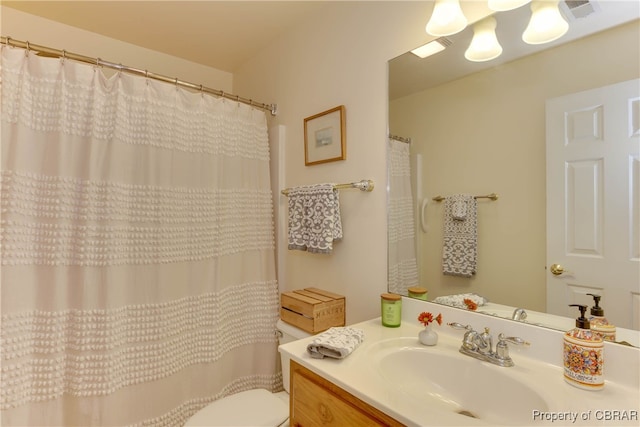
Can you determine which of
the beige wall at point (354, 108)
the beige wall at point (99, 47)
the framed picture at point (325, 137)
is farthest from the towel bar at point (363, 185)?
the beige wall at point (99, 47)

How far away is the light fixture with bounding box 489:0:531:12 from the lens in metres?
0.94

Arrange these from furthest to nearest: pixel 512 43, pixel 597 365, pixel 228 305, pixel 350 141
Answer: pixel 228 305 → pixel 350 141 → pixel 512 43 → pixel 597 365

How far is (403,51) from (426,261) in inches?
33.7

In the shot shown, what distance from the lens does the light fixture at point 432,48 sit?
1.16 metres

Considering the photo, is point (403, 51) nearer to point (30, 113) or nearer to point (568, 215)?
point (568, 215)

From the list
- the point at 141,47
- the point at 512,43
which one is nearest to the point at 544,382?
the point at 512,43

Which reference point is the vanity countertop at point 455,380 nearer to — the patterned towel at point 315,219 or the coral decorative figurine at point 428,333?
the coral decorative figurine at point 428,333

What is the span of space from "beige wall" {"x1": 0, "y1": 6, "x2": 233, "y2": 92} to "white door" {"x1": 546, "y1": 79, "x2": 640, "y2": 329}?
7.14ft

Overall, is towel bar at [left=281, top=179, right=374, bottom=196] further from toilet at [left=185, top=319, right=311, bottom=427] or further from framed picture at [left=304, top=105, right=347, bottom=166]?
toilet at [left=185, top=319, right=311, bottom=427]

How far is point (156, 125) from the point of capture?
148 centimetres

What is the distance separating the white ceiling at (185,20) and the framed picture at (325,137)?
0.58 meters

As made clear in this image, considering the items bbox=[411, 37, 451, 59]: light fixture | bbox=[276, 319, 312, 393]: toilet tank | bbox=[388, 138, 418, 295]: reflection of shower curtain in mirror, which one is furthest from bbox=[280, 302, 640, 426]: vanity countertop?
bbox=[411, 37, 451, 59]: light fixture

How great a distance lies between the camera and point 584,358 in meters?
0.75

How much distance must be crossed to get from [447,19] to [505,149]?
18.9 inches
